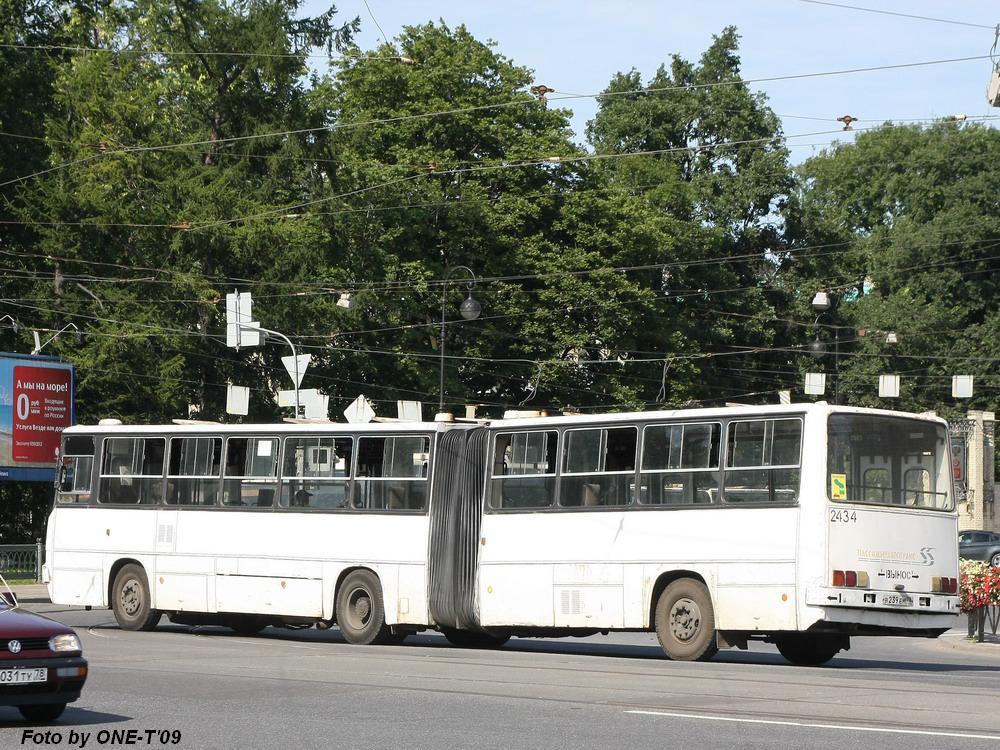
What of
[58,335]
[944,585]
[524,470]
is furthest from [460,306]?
[944,585]

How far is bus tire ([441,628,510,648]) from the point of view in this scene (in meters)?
23.5

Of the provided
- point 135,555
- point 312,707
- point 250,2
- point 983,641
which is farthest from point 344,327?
point 312,707

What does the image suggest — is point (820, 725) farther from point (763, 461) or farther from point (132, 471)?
point (132, 471)

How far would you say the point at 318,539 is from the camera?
77.5 feet

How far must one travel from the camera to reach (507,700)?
13.8 m

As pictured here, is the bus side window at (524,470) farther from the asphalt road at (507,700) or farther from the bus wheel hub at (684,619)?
the bus wheel hub at (684,619)

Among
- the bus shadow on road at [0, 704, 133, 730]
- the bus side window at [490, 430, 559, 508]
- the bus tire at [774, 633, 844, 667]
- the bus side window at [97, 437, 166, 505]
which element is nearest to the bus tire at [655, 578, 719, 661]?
the bus tire at [774, 633, 844, 667]

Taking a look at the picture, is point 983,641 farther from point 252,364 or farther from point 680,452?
point 252,364

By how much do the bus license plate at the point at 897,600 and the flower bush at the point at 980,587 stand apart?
5.25 metres

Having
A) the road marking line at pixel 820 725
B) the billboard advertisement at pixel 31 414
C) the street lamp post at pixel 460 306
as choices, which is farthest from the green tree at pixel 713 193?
the road marking line at pixel 820 725

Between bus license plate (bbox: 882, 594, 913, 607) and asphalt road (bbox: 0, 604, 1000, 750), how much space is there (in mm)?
788

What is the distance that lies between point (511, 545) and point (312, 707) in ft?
29.5

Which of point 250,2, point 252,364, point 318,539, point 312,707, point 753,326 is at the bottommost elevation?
point 312,707

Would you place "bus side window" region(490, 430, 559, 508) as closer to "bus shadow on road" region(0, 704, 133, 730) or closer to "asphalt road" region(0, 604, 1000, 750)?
"asphalt road" region(0, 604, 1000, 750)
